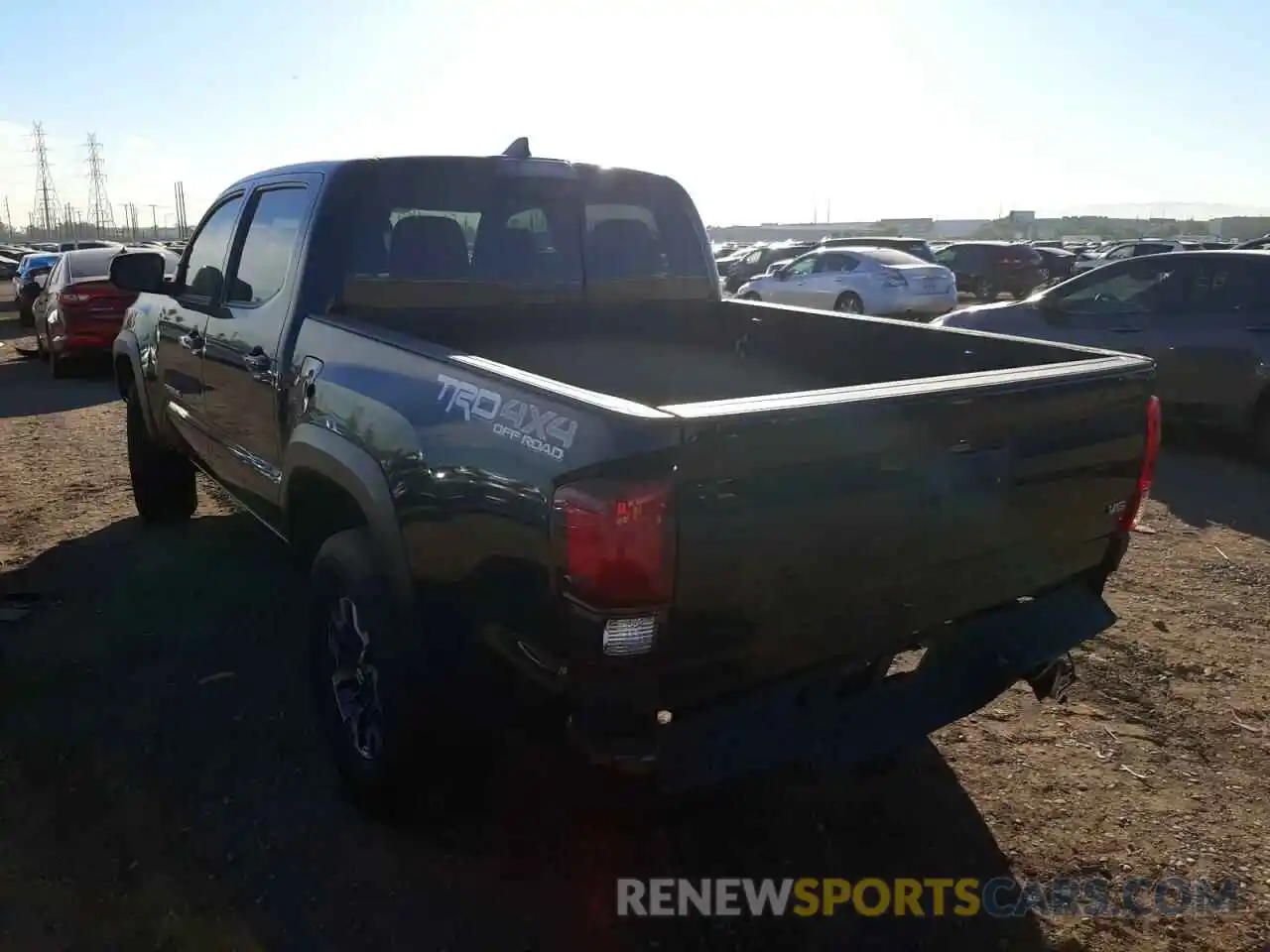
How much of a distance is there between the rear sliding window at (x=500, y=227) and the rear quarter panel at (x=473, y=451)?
674 mm

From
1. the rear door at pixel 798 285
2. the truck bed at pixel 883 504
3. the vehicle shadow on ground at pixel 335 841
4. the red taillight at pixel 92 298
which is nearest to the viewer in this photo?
the truck bed at pixel 883 504

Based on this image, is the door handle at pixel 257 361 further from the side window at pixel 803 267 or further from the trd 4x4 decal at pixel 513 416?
the side window at pixel 803 267

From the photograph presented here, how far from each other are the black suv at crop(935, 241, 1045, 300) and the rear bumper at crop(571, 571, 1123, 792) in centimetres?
2225

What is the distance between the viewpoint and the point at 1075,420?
9.10ft

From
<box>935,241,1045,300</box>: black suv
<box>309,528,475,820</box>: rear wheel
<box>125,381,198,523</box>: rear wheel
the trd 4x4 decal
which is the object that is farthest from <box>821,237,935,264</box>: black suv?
the trd 4x4 decal

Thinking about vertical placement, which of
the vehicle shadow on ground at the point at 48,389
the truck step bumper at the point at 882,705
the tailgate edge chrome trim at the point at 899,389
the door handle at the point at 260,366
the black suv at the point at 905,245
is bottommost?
the vehicle shadow on ground at the point at 48,389

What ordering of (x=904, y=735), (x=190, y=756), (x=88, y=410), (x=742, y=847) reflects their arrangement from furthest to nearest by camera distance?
(x=88, y=410)
(x=190, y=756)
(x=742, y=847)
(x=904, y=735)

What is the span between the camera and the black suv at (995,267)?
23.7 meters

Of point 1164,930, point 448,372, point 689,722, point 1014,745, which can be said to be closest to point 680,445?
point 689,722

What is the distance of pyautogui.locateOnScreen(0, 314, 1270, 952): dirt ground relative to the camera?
2688mm

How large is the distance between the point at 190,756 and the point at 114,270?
2549 mm

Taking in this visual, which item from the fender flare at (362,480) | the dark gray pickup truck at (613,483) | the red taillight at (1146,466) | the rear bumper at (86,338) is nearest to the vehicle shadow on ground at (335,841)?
the dark gray pickup truck at (613,483)

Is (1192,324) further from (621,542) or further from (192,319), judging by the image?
(621,542)

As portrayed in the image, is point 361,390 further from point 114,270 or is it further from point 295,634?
point 114,270
